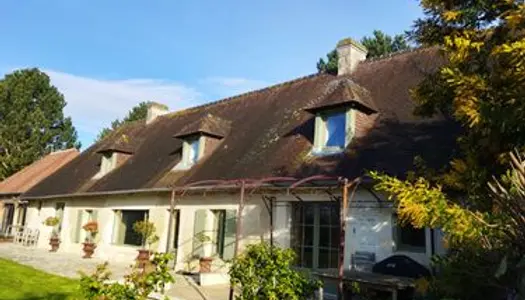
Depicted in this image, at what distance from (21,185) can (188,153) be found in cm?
1708

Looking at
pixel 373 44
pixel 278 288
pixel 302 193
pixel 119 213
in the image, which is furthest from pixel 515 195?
pixel 373 44

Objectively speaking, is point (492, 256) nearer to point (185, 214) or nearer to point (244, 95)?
point (185, 214)

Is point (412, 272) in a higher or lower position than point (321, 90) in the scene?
lower

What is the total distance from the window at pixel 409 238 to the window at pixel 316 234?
163 cm

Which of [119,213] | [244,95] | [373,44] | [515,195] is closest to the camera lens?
[515,195]

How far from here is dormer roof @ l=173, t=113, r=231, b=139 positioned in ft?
50.6

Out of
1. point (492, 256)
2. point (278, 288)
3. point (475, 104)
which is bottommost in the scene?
point (278, 288)

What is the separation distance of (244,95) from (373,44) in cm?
1511

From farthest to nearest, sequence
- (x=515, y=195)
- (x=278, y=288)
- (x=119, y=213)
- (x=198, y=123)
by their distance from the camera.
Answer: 1. (x=119, y=213)
2. (x=198, y=123)
3. (x=278, y=288)
4. (x=515, y=195)

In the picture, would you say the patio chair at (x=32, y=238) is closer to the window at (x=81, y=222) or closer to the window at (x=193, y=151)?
the window at (x=81, y=222)

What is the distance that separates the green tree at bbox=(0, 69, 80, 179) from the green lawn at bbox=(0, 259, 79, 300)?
2788cm

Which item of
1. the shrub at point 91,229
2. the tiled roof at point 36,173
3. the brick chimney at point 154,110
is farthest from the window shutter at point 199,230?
the tiled roof at point 36,173

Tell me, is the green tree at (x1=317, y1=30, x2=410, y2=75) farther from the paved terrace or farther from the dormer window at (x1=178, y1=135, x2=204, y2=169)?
the paved terrace

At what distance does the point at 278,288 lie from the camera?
5.71 meters
